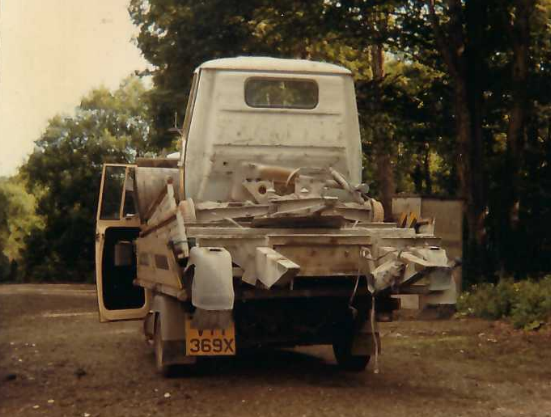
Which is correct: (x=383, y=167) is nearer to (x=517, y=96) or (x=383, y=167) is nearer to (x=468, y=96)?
(x=468, y=96)

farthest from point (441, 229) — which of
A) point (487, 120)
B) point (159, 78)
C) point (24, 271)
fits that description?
point (24, 271)

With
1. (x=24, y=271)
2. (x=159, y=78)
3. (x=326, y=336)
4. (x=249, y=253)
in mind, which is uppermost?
(x=159, y=78)

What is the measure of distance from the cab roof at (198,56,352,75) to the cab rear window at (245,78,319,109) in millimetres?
128

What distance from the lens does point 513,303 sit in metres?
16.4

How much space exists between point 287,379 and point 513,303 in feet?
24.2

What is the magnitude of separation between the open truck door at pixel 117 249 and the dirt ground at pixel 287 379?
1.92 feet

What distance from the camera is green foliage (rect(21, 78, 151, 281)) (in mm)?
49188

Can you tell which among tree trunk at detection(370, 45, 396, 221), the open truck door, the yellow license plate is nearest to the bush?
the open truck door

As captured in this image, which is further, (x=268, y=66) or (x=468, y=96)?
(x=468, y=96)

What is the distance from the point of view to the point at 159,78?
1059 inches

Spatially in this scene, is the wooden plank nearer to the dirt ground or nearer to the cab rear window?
the cab rear window

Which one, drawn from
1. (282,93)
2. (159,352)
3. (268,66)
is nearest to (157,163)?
(282,93)

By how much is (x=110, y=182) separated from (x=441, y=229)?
8.57 meters

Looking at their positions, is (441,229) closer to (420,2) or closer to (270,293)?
(420,2)
